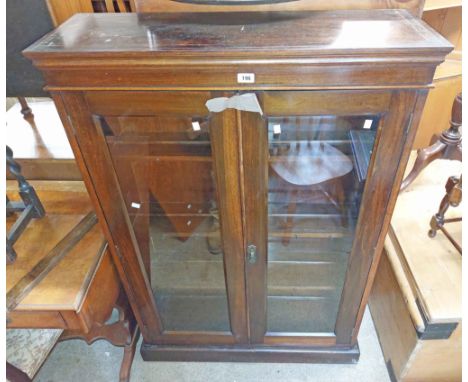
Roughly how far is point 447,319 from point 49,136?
138 cm

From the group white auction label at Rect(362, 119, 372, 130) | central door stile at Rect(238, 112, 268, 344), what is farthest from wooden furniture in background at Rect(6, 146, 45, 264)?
white auction label at Rect(362, 119, 372, 130)

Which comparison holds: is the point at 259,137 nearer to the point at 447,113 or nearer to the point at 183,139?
the point at 183,139

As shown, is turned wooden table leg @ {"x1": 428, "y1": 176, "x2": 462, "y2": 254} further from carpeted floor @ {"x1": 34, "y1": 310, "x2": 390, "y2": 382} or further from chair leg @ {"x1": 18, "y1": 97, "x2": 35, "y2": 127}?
chair leg @ {"x1": 18, "y1": 97, "x2": 35, "y2": 127}

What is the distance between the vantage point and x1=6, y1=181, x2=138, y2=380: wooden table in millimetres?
931

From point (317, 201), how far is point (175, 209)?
0.43m

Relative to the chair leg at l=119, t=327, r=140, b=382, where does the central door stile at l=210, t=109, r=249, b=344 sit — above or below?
above

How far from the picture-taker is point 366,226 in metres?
0.86

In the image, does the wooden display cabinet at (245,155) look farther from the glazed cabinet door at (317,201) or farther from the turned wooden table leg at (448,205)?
the turned wooden table leg at (448,205)

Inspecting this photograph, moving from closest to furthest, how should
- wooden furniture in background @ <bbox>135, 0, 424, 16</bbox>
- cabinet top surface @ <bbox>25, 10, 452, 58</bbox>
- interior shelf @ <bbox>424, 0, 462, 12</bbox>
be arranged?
cabinet top surface @ <bbox>25, 10, 452, 58</bbox>
wooden furniture in background @ <bbox>135, 0, 424, 16</bbox>
interior shelf @ <bbox>424, 0, 462, 12</bbox>

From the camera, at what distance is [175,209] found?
110cm

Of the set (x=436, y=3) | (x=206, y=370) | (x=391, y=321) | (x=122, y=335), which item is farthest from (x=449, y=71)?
(x=122, y=335)

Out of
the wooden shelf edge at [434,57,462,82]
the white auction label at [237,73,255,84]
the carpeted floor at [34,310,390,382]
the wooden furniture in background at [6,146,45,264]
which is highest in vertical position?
the white auction label at [237,73,255,84]

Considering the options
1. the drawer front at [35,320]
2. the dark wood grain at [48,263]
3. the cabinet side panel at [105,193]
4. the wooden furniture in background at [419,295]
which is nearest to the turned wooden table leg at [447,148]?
the wooden furniture in background at [419,295]

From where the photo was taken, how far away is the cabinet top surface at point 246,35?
609mm
